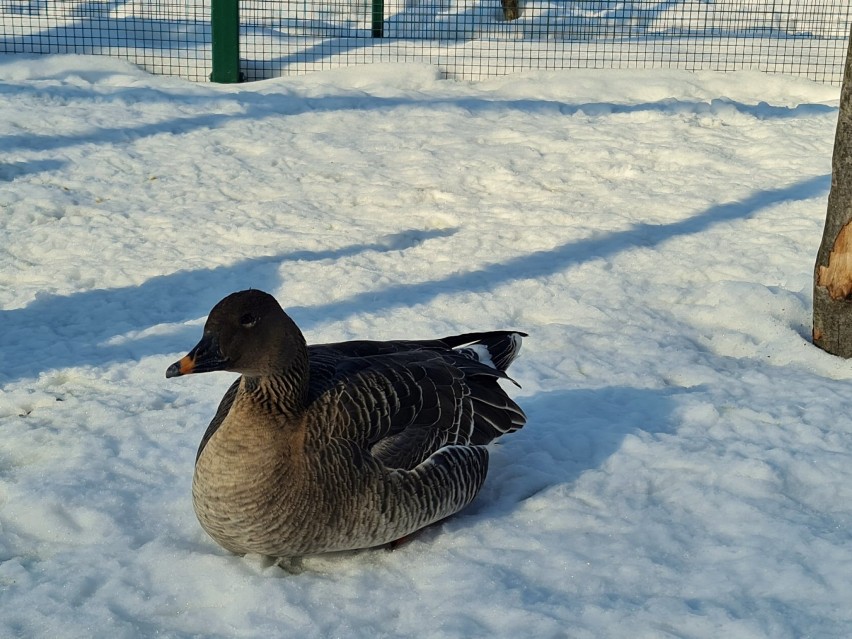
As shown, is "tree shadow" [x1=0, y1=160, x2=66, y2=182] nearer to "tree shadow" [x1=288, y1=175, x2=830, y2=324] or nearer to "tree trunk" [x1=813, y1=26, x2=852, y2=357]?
"tree shadow" [x1=288, y1=175, x2=830, y2=324]

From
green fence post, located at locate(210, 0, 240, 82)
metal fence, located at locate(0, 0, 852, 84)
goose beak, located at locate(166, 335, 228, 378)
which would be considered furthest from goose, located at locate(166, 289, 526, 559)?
metal fence, located at locate(0, 0, 852, 84)

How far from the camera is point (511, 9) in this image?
1527cm

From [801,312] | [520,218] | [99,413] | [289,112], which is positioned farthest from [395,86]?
[99,413]

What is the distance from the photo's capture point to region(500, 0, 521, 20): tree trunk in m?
15.3

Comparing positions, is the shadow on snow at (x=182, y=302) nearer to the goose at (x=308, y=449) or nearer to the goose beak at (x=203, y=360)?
the goose at (x=308, y=449)

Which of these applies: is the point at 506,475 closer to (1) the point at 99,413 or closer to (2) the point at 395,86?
(1) the point at 99,413

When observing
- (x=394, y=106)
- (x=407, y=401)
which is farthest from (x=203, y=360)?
(x=394, y=106)

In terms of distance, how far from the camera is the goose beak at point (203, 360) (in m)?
3.16

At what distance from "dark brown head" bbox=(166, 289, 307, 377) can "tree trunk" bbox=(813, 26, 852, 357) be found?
342 centimetres

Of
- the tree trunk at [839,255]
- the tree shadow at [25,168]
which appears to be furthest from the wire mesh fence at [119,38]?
the tree trunk at [839,255]

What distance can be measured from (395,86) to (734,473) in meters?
7.56

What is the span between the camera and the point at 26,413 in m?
4.65

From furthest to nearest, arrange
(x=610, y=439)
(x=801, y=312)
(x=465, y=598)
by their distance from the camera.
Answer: (x=801, y=312), (x=610, y=439), (x=465, y=598)

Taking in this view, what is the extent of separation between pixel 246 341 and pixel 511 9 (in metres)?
13.2
